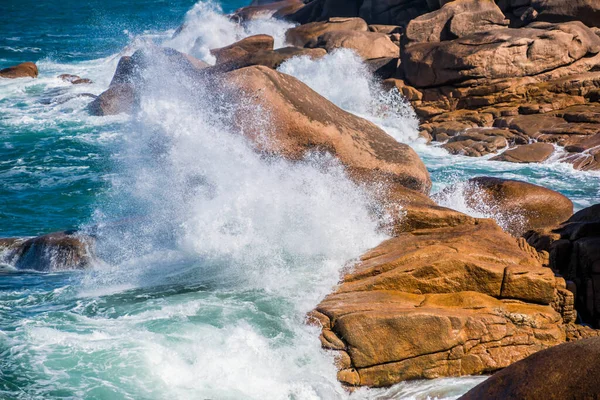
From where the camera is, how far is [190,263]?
9000mm

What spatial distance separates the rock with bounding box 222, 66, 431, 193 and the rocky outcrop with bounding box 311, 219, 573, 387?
76.5 inches

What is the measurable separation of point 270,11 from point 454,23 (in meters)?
16.2

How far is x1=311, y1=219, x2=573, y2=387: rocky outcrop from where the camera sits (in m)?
6.52

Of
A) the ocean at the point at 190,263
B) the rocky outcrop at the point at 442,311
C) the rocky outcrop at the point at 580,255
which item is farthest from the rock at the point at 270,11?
the rocky outcrop at the point at 442,311

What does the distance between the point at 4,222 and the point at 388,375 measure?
27.8 feet

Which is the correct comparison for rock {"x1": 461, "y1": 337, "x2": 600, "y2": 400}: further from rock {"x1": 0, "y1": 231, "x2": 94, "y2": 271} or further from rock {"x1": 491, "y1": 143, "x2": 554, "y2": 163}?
rock {"x1": 491, "y1": 143, "x2": 554, "y2": 163}

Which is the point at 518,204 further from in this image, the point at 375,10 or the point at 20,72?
the point at 20,72

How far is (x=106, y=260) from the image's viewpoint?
9.50 meters

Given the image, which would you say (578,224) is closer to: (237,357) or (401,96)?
(237,357)

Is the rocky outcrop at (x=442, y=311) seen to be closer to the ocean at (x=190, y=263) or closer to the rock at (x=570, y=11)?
the ocean at (x=190, y=263)

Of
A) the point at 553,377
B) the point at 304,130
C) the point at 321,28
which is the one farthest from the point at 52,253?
the point at 321,28

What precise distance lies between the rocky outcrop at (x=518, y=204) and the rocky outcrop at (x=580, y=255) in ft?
3.82

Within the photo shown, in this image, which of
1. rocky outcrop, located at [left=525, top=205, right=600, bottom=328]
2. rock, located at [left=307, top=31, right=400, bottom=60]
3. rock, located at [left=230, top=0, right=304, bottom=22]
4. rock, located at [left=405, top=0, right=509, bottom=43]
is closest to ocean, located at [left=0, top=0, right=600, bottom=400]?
rocky outcrop, located at [left=525, top=205, right=600, bottom=328]

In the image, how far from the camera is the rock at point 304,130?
30.1 ft
